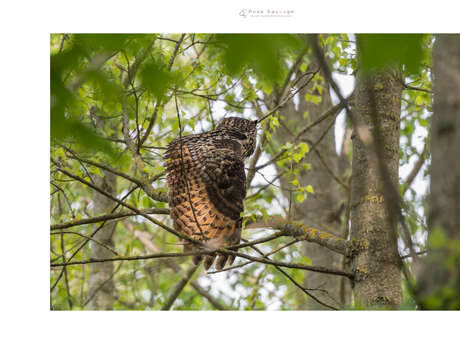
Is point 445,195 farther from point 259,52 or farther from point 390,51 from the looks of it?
point 259,52

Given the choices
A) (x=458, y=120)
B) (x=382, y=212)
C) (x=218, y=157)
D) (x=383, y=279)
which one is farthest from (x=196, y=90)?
(x=458, y=120)

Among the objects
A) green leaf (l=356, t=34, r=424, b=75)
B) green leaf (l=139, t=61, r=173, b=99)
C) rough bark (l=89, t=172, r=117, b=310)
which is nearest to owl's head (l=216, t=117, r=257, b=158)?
rough bark (l=89, t=172, r=117, b=310)

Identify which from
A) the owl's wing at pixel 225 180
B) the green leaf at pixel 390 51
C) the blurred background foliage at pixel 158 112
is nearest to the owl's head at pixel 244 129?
the blurred background foliage at pixel 158 112

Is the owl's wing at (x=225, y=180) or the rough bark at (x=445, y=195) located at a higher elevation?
the owl's wing at (x=225, y=180)

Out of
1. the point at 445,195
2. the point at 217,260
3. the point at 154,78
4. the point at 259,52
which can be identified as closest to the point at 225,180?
the point at 217,260

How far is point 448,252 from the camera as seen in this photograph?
87 centimetres

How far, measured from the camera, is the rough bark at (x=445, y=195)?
832mm

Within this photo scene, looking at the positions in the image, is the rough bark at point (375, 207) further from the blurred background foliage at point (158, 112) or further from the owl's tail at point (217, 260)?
the owl's tail at point (217, 260)

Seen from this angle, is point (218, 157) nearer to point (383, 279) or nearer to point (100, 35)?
point (383, 279)

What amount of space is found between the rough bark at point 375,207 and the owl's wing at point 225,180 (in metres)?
0.56

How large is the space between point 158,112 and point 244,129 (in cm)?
52

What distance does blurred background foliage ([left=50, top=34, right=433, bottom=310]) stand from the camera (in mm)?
1002

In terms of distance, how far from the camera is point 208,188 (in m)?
2.20

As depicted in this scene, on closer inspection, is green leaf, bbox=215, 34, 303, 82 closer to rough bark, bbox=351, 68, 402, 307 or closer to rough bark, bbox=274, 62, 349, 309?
rough bark, bbox=351, 68, 402, 307
